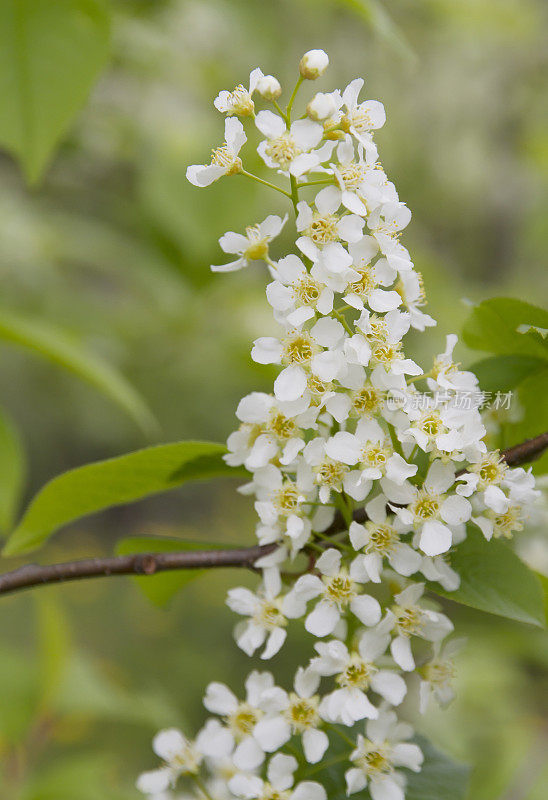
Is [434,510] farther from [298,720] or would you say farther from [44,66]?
[44,66]

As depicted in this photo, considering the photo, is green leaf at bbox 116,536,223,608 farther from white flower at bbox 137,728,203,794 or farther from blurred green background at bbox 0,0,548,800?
blurred green background at bbox 0,0,548,800

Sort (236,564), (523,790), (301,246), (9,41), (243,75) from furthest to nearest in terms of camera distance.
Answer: (243,75)
(523,790)
(9,41)
(236,564)
(301,246)

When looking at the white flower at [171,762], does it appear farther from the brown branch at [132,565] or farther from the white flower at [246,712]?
the brown branch at [132,565]

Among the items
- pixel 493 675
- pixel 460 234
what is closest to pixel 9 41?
pixel 493 675

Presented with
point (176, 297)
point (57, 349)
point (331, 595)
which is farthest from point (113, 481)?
point (176, 297)

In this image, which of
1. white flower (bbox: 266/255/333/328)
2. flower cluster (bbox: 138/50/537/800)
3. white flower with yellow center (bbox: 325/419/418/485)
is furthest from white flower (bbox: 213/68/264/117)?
white flower with yellow center (bbox: 325/419/418/485)

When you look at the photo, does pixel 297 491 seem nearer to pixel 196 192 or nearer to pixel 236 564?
pixel 236 564
